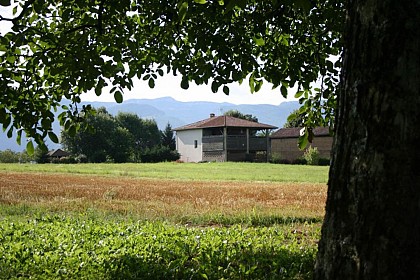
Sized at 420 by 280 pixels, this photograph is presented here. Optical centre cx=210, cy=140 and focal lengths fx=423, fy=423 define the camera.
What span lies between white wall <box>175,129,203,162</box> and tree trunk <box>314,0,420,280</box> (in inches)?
2676

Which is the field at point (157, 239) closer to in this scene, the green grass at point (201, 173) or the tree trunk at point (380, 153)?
the tree trunk at point (380, 153)

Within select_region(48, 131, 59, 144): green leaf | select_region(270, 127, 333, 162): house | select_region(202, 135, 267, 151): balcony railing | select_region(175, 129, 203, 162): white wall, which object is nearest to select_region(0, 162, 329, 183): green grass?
select_region(48, 131, 59, 144): green leaf

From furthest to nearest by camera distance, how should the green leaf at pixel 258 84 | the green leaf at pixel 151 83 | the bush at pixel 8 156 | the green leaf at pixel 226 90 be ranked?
the bush at pixel 8 156
the green leaf at pixel 258 84
the green leaf at pixel 151 83
the green leaf at pixel 226 90

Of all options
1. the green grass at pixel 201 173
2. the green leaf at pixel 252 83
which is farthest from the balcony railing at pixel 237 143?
the green leaf at pixel 252 83

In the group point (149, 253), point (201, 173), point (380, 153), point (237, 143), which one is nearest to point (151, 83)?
point (149, 253)

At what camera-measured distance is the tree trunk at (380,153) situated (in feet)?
6.46

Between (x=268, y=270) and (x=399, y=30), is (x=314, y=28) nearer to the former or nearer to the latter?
(x=268, y=270)

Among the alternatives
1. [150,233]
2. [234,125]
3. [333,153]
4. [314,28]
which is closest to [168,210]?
[150,233]

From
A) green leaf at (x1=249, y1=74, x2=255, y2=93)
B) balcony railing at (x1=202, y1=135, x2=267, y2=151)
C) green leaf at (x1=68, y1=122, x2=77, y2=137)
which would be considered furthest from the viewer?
balcony railing at (x1=202, y1=135, x2=267, y2=151)

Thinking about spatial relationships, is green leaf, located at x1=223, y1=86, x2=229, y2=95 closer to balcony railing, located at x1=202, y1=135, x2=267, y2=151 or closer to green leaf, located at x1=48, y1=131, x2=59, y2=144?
green leaf, located at x1=48, y1=131, x2=59, y2=144

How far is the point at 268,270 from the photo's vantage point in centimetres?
477

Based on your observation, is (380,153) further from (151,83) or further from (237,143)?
(237,143)

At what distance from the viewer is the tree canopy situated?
5.27 metres

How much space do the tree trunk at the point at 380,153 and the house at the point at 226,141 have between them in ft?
185
